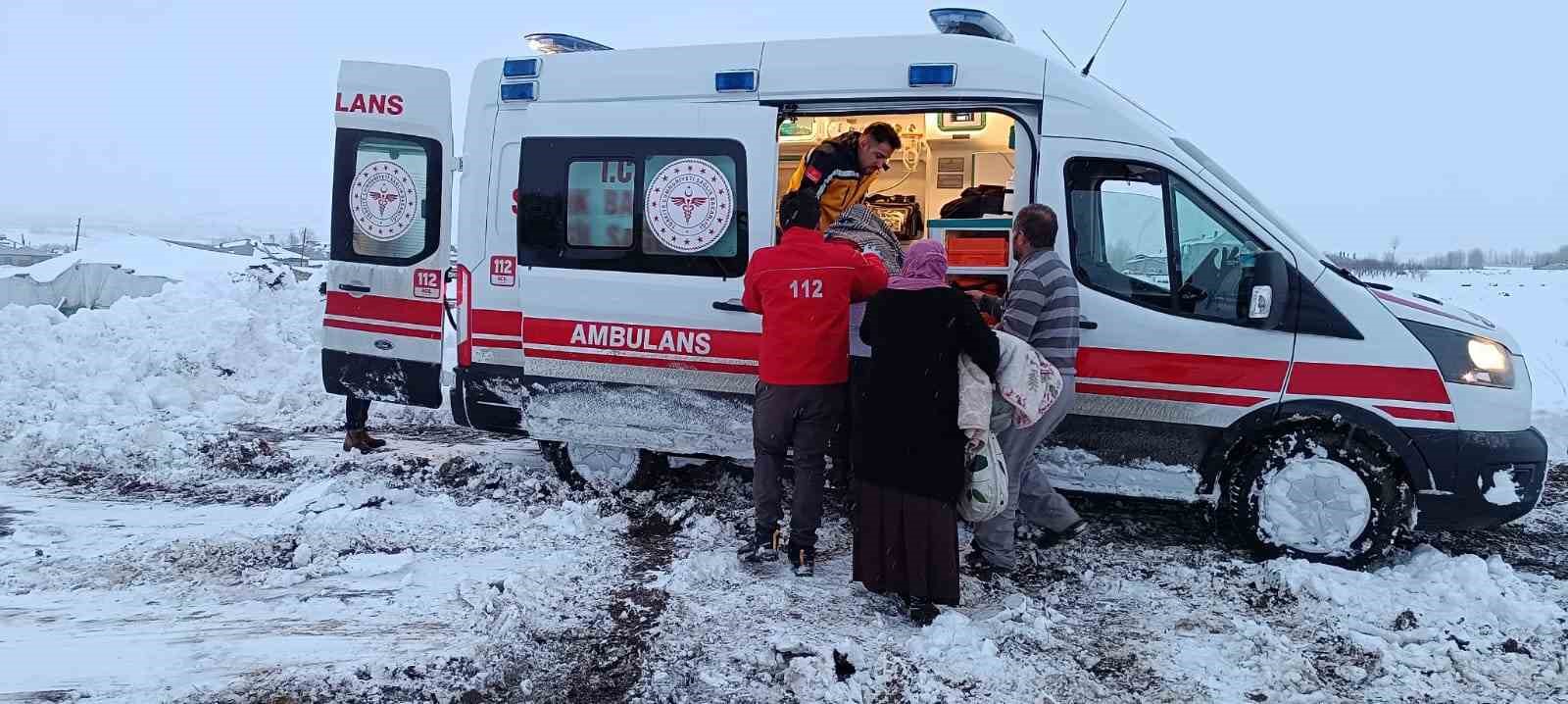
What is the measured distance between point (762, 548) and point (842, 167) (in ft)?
7.07

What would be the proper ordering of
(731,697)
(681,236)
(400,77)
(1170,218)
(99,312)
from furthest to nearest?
(99,312), (400,77), (681,236), (1170,218), (731,697)

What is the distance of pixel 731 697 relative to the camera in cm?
328

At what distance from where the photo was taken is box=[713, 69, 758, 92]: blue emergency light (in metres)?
5.00

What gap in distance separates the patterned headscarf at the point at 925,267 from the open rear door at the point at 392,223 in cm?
357

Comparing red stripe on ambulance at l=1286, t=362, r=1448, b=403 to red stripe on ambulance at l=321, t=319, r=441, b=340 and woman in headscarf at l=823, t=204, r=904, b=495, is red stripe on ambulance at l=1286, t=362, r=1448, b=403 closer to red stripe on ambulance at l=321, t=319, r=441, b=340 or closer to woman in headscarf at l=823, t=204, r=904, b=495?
woman in headscarf at l=823, t=204, r=904, b=495

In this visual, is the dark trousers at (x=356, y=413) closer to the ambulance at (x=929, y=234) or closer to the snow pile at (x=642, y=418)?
the ambulance at (x=929, y=234)

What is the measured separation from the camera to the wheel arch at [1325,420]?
14.3 ft

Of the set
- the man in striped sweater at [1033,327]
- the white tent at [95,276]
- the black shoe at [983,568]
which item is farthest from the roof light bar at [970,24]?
the white tent at [95,276]

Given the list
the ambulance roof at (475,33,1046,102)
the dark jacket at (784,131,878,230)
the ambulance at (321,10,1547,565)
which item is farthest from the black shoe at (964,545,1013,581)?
the ambulance roof at (475,33,1046,102)

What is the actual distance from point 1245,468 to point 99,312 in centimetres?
1080

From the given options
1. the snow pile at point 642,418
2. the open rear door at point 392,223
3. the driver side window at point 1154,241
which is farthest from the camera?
the open rear door at point 392,223

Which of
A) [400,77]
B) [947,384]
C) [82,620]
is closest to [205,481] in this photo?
[82,620]

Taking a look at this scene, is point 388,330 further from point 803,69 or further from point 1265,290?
point 1265,290

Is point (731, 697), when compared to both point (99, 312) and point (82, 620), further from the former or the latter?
point (99, 312)
